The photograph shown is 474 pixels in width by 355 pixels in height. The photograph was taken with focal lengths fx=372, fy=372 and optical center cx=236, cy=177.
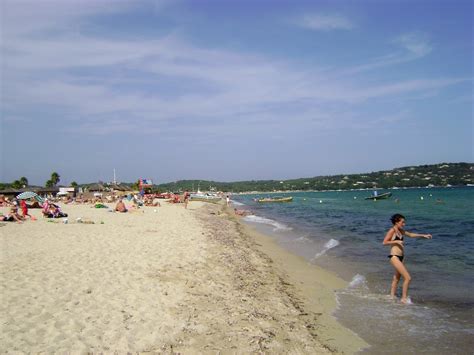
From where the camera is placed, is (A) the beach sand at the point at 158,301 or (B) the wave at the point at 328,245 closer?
(A) the beach sand at the point at 158,301

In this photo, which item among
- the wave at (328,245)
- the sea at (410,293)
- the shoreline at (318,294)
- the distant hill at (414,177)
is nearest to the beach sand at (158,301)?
the shoreline at (318,294)

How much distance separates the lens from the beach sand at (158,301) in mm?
4953

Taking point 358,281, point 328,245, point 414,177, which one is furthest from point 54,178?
point 414,177

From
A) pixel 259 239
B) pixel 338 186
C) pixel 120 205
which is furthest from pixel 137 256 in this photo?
pixel 338 186

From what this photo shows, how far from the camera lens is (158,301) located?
6.51 metres

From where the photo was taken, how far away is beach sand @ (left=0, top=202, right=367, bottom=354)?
16.3ft

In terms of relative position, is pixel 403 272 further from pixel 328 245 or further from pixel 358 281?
pixel 328 245

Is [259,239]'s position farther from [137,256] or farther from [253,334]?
[253,334]

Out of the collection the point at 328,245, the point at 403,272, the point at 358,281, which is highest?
the point at 403,272

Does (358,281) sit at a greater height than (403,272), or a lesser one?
lesser

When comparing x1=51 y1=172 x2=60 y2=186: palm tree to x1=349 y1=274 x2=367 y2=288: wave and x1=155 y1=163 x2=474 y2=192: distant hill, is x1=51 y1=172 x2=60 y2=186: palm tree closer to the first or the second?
x1=155 y1=163 x2=474 y2=192: distant hill

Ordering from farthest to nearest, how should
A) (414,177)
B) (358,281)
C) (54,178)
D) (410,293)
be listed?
(414,177)
(54,178)
(358,281)
(410,293)

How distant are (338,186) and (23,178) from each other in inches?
5478

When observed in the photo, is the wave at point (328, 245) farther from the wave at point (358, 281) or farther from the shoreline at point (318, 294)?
the wave at point (358, 281)
